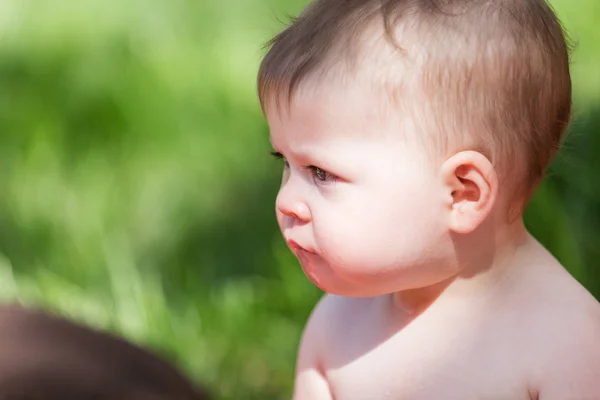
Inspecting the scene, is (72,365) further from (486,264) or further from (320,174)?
(486,264)

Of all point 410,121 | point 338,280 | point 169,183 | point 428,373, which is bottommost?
point 169,183

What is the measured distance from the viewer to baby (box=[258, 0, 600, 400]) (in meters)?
1.59

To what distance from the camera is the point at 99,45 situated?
4074 mm

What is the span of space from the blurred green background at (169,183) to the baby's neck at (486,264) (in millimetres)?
497

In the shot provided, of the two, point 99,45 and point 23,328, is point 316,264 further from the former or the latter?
point 99,45

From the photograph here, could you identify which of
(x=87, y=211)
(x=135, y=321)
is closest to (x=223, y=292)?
(x=135, y=321)

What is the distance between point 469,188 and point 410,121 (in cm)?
14

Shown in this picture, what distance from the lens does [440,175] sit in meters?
1.61

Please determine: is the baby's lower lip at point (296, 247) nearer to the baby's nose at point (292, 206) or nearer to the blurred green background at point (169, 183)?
the baby's nose at point (292, 206)

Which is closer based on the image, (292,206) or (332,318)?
(292,206)

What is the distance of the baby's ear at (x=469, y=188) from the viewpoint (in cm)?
159

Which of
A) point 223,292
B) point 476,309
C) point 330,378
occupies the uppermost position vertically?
point 476,309

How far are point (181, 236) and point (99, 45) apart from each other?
1.21 metres

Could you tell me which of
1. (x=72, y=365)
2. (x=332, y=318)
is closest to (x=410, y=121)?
(x=332, y=318)
